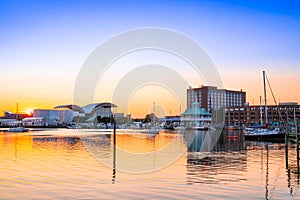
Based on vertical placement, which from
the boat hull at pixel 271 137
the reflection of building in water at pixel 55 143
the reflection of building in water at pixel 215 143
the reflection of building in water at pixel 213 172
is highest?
the boat hull at pixel 271 137

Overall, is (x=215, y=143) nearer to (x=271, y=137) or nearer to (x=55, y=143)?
(x=271, y=137)

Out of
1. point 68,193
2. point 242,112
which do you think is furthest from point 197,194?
point 242,112

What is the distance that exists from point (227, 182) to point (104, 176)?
24.8 feet

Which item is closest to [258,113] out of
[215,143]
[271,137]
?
[271,137]

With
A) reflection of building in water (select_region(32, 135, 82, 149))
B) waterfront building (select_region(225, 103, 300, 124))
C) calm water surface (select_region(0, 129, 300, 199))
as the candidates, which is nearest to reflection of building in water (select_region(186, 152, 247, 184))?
calm water surface (select_region(0, 129, 300, 199))

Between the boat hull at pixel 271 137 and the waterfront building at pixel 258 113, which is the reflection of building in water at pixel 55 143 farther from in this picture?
the waterfront building at pixel 258 113

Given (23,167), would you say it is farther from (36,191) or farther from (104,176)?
(36,191)

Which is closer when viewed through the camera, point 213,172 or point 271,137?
point 213,172

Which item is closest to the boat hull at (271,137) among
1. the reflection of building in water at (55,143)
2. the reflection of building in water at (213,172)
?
the reflection of building in water at (55,143)

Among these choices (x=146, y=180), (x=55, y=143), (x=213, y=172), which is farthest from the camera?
(x=55, y=143)

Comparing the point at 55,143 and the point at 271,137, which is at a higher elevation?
the point at 271,137

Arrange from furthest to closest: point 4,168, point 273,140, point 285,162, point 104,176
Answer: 1. point 273,140
2. point 285,162
3. point 4,168
4. point 104,176

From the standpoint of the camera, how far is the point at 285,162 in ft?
98.6

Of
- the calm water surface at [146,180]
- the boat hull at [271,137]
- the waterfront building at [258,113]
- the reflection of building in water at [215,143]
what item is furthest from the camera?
the waterfront building at [258,113]
